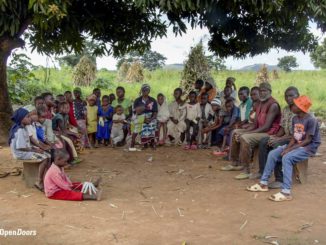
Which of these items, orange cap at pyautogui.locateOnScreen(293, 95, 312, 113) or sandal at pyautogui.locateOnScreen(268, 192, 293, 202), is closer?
sandal at pyautogui.locateOnScreen(268, 192, 293, 202)

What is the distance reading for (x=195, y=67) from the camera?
12.9 metres

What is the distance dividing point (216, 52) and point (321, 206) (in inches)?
177

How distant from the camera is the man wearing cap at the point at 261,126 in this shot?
6.35 meters

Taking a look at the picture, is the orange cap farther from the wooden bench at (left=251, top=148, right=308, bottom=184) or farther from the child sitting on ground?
the child sitting on ground

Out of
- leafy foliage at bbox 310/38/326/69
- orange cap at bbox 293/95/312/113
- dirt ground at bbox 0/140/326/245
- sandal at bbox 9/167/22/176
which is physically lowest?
dirt ground at bbox 0/140/326/245

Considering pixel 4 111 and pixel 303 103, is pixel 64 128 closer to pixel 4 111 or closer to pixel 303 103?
pixel 4 111

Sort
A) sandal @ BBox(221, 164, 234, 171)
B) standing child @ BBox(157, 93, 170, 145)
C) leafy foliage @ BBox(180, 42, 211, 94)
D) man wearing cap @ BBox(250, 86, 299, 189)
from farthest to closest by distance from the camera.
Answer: leafy foliage @ BBox(180, 42, 211, 94) < standing child @ BBox(157, 93, 170, 145) < sandal @ BBox(221, 164, 234, 171) < man wearing cap @ BBox(250, 86, 299, 189)

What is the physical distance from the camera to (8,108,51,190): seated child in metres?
5.47

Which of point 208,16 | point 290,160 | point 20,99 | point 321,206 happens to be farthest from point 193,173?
point 20,99

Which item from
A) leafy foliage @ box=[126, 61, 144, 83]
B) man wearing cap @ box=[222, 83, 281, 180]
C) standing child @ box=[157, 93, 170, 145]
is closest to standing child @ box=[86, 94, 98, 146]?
standing child @ box=[157, 93, 170, 145]

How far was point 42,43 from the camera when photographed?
699 centimetres

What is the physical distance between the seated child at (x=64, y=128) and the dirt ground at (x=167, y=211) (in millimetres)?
322

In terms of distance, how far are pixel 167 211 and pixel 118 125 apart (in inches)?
162

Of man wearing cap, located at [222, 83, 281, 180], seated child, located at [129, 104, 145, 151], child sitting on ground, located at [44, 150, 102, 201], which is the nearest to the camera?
child sitting on ground, located at [44, 150, 102, 201]
